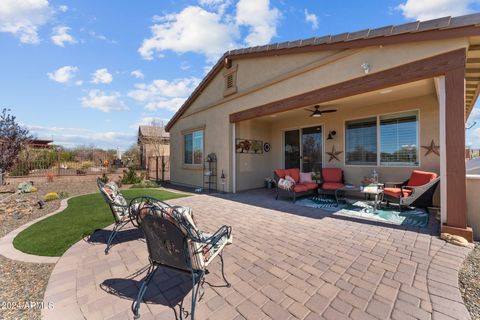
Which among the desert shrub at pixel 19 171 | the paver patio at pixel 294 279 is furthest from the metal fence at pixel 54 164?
the paver patio at pixel 294 279

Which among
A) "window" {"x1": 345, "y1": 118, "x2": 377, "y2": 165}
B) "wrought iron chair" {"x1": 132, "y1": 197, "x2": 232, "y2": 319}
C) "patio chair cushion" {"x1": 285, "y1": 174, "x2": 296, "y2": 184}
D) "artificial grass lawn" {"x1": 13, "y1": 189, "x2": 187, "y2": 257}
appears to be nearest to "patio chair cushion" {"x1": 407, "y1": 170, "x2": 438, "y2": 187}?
"window" {"x1": 345, "y1": 118, "x2": 377, "y2": 165}

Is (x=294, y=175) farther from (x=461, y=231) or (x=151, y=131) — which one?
(x=151, y=131)

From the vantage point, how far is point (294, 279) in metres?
2.47

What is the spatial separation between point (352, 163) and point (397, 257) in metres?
5.18

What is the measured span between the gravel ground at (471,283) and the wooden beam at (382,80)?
10.3 feet

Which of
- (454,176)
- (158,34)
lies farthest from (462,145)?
(158,34)

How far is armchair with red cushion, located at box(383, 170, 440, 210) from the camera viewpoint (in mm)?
4929

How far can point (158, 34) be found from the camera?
Answer: 7.75m

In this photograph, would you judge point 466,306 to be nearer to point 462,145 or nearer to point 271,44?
point 462,145

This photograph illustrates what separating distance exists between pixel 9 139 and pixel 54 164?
3.20 metres

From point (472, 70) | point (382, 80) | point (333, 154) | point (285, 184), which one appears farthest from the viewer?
point (333, 154)

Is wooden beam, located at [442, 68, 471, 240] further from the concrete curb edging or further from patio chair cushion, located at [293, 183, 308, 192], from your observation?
the concrete curb edging

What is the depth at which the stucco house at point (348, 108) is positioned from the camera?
12.1 ft

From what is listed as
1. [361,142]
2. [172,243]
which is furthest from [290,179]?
[172,243]
